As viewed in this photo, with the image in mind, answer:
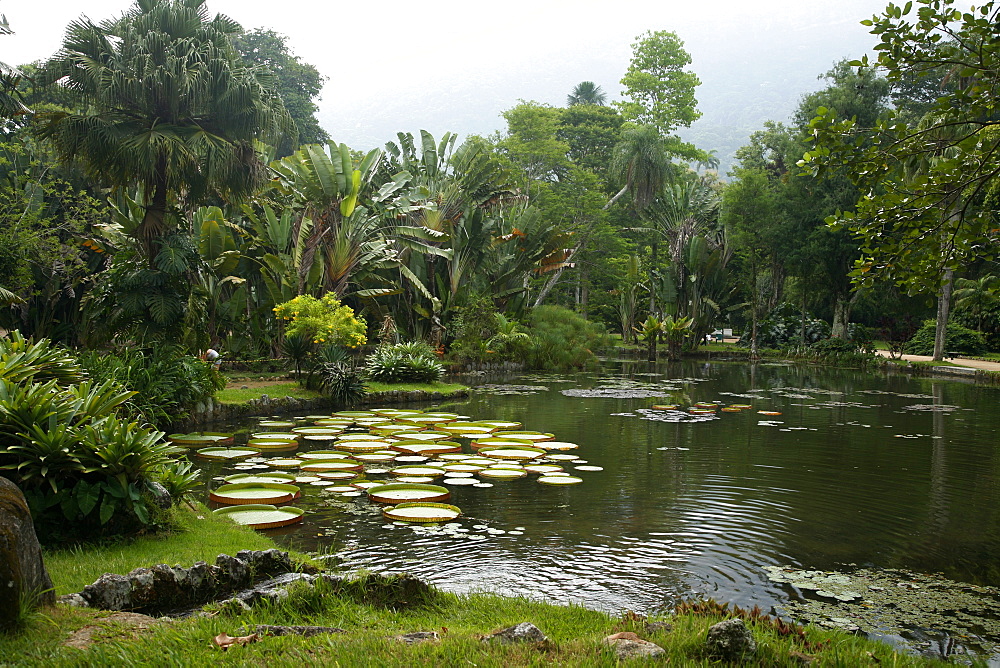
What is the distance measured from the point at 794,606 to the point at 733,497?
3.28 metres

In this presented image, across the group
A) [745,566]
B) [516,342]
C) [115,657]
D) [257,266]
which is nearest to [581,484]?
[745,566]

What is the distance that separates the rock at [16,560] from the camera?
9.62ft

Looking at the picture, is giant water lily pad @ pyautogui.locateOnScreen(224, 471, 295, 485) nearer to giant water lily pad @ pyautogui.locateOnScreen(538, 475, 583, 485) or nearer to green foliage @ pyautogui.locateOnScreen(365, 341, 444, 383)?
giant water lily pad @ pyautogui.locateOnScreen(538, 475, 583, 485)

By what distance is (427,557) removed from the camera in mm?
5730

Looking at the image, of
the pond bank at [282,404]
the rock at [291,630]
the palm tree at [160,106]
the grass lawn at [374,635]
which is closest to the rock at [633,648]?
the grass lawn at [374,635]

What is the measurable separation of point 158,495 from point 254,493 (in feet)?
5.93

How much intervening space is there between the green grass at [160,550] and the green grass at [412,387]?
1052 cm

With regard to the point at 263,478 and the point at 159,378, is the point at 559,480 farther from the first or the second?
the point at 159,378

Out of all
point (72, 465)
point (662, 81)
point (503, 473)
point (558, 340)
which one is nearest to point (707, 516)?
point (503, 473)

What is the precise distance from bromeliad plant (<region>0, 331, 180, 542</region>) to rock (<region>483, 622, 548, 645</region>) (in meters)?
2.98

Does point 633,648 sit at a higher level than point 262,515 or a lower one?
higher

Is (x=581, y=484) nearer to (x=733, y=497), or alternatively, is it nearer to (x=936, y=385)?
(x=733, y=497)

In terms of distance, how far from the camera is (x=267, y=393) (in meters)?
14.2

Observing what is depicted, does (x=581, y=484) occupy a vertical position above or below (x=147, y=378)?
below
